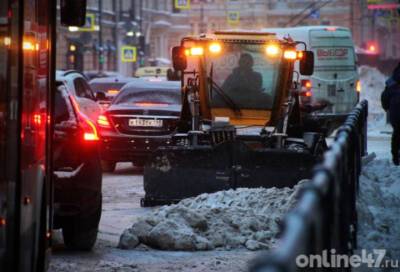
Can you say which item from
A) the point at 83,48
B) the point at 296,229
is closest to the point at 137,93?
the point at 296,229

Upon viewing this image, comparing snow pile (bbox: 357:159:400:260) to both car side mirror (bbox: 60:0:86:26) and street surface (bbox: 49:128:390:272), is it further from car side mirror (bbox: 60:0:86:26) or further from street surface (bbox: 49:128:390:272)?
car side mirror (bbox: 60:0:86:26)

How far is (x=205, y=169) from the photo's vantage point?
13.1 metres

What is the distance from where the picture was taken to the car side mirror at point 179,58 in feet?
48.3

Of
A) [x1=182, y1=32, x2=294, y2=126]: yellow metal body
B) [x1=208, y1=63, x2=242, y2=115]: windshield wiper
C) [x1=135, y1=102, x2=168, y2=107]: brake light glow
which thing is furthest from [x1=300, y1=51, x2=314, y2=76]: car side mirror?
[x1=135, y1=102, x2=168, y2=107]: brake light glow

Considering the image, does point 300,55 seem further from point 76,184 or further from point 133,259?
point 76,184

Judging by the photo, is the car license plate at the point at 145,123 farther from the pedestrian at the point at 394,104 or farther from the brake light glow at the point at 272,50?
the pedestrian at the point at 394,104

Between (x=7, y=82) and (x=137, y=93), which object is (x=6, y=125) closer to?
(x=7, y=82)

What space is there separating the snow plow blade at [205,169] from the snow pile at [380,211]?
1.02m

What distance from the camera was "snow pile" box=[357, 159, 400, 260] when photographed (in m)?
8.52

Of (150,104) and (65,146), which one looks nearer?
(65,146)

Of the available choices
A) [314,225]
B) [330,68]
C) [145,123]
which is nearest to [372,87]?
[330,68]

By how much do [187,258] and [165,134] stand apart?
27.3 feet

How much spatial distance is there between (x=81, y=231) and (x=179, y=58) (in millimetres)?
5592

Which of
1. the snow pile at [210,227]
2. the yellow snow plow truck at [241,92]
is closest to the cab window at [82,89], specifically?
the yellow snow plow truck at [241,92]
